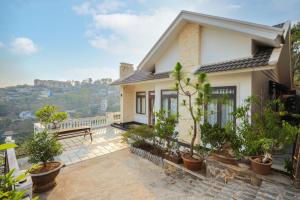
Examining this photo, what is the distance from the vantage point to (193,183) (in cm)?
500

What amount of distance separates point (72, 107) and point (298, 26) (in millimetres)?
27988

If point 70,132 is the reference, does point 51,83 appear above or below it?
above

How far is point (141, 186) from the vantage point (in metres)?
5.00

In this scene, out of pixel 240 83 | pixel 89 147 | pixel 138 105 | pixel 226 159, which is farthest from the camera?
pixel 138 105

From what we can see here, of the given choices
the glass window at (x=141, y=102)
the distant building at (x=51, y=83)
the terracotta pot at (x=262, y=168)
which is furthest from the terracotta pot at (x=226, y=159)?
the distant building at (x=51, y=83)

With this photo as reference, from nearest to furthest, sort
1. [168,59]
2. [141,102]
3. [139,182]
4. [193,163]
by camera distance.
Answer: [139,182], [193,163], [168,59], [141,102]

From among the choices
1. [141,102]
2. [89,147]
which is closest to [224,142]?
[89,147]

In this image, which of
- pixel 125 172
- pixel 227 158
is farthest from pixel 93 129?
pixel 227 158

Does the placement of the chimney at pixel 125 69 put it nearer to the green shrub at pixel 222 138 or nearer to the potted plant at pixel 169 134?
the potted plant at pixel 169 134

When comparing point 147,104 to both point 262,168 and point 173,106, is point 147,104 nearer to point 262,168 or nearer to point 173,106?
point 173,106

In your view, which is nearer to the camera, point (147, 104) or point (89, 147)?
point (89, 147)

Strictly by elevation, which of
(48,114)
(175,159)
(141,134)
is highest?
(48,114)

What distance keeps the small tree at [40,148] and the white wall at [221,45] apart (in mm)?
7779

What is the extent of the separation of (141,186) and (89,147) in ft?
17.0
